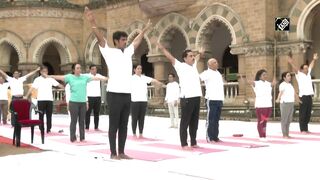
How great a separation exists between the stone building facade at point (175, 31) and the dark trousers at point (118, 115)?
36.8 feet

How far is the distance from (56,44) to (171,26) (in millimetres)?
9760

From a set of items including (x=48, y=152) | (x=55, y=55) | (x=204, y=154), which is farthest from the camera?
(x=55, y=55)

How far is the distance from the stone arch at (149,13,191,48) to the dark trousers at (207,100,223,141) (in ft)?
35.9

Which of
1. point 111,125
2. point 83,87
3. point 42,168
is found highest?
point 83,87

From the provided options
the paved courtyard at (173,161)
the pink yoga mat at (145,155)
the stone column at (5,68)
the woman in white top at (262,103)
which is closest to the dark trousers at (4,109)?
the paved courtyard at (173,161)

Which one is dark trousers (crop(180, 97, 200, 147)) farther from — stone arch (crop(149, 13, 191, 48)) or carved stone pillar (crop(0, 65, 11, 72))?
carved stone pillar (crop(0, 65, 11, 72))

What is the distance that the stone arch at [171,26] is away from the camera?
21484 mm

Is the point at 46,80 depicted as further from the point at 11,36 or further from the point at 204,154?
the point at 11,36

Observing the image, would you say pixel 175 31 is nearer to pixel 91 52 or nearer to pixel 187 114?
pixel 91 52

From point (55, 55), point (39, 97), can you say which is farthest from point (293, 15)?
point (55, 55)

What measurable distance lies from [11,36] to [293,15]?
16.8m

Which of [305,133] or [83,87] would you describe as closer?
[83,87]

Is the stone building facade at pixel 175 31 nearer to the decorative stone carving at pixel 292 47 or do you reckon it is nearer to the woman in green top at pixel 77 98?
the decorative stone carving at pixel 292 47

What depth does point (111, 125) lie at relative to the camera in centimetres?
800
